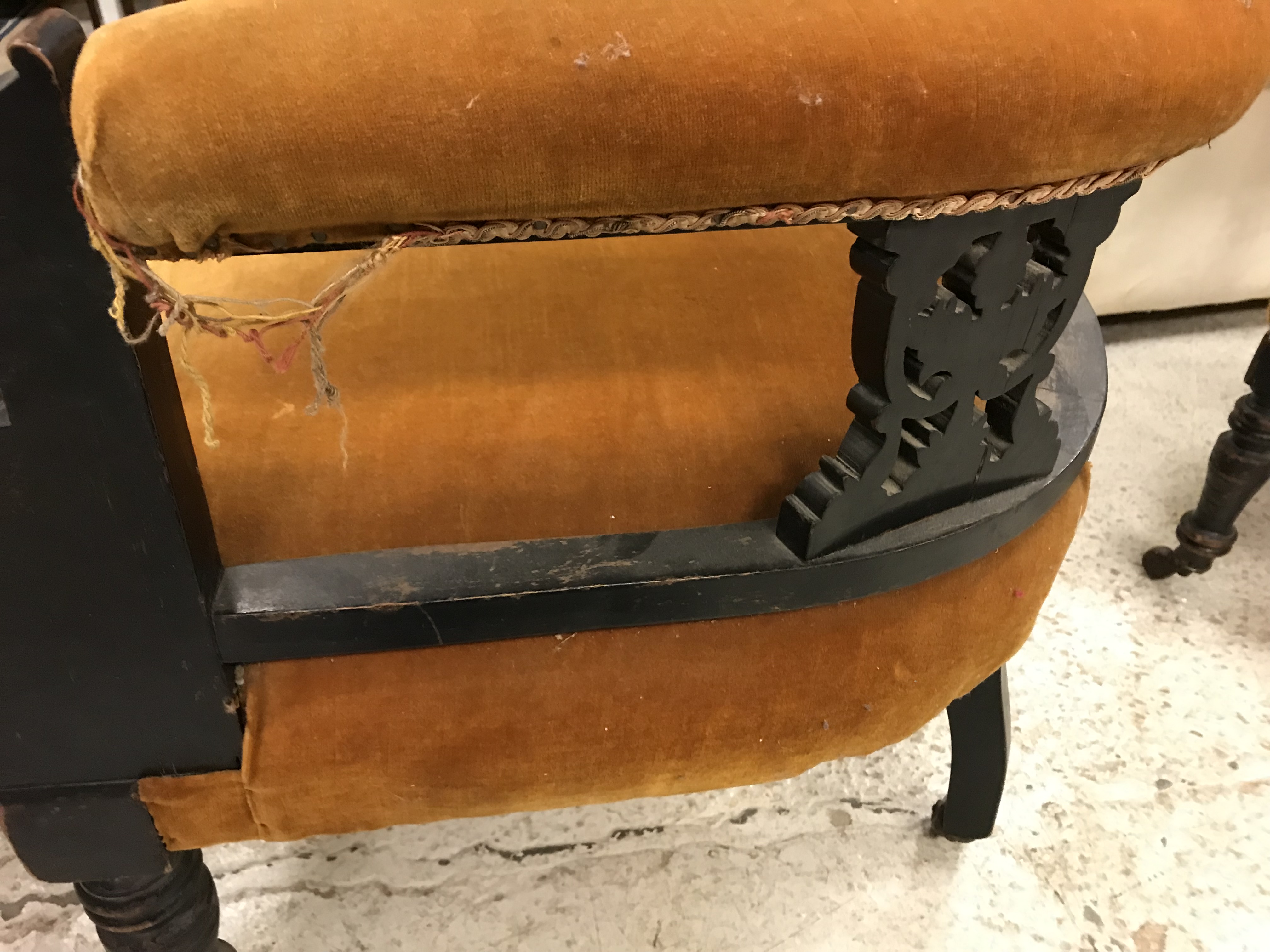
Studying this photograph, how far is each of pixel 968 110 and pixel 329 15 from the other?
0.22 meters

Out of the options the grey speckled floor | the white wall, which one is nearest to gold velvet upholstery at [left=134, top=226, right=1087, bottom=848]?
the grey speckled floor

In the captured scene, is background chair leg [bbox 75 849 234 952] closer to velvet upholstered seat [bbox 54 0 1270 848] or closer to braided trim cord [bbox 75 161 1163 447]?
velvet upholstered seat [bbox 54 0 1270 848]

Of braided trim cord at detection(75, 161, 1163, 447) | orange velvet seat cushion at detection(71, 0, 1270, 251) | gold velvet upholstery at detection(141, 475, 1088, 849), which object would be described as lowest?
gold velvet upholstery at detection(141, 475, 1088, 849)

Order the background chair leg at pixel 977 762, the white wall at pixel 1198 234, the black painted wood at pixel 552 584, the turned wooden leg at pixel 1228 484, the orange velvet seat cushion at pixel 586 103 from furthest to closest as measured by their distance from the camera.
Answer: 1. the white wall at pixel 1198 234
2. the turned wooden leg at pixel 1228 484
3. the background chair leg at pixel 977 762
4. the black painted wood at pixel 552 584
5. the orange velvet seat cushion at pixel 586 103

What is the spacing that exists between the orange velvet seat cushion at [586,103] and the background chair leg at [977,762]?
0.49 meters

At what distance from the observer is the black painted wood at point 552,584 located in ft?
1.36

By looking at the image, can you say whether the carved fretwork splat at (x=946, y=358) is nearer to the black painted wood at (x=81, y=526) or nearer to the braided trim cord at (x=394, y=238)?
the braided trim cord at (x=394, y=238)

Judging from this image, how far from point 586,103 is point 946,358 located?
203 mm

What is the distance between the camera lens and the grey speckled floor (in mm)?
793

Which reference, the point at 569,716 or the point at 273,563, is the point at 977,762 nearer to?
the point at 569,716

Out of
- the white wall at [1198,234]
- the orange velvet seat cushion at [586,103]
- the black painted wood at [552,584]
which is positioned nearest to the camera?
the orange velvet seat cushion at [586,103]

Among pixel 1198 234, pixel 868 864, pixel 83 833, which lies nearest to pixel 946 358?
pixel 83 833

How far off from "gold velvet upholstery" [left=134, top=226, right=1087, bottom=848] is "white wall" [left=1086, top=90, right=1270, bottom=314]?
37.4 inches

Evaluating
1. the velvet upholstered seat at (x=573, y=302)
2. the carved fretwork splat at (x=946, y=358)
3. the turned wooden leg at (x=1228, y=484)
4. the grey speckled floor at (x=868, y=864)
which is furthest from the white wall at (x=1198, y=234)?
the carved fretwork splat at (x=946, y=358)
